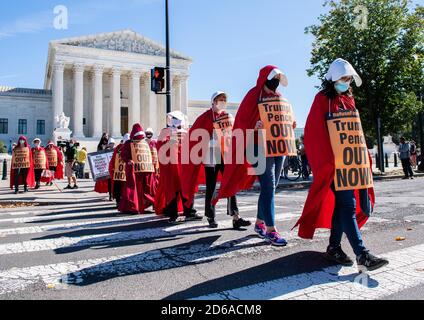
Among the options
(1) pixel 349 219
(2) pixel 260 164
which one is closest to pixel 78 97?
(2) pixel 260 164

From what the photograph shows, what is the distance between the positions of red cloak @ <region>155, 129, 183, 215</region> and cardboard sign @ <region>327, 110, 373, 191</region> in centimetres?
356

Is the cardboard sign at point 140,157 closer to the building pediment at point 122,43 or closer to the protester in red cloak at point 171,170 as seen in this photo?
the protester in red cloak at point 171,170

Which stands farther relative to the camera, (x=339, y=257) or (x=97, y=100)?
(x=97, y=100)

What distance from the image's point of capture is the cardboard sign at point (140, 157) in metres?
8.06

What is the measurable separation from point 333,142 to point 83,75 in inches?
2414

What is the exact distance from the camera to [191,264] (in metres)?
3.83

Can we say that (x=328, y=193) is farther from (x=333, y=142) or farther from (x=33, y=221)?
(x=33, y=221)

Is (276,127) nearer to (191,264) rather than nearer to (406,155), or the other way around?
(191,264)

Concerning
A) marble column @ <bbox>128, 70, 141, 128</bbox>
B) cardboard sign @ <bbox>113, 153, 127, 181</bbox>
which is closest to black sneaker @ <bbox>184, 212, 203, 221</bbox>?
cardboard sign @ <bbox>113, 153, 127, 181</bbox>

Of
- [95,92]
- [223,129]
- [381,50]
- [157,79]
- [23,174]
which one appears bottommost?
[23,174]

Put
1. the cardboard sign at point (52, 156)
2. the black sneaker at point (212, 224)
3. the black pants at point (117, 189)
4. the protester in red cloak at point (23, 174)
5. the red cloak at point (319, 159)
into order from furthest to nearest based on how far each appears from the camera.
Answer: the cardboard sign at point (52, 156), the protester in red cloak at point (23, 174), the black pants at point (117, 189), the black sneaker at point (212, 224), the red cloak at point (319, 159)

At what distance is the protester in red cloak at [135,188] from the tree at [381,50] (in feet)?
57.6

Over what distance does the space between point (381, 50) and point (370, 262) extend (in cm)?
2124

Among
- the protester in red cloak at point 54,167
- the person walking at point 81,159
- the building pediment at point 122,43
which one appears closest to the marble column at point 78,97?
the building pediment at point 122,43
